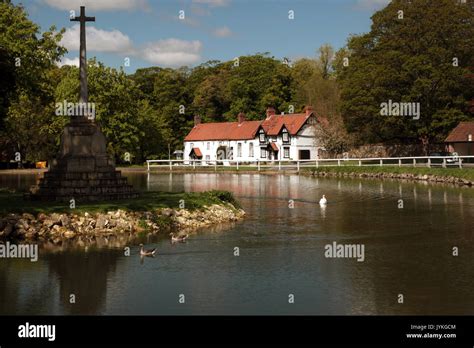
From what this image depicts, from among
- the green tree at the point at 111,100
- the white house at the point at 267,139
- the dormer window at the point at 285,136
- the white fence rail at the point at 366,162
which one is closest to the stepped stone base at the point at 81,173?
the white fence rail at the point at 366,162

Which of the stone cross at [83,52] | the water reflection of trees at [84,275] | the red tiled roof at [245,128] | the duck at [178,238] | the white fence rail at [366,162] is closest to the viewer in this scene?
the water reflection of trees at [84,275]

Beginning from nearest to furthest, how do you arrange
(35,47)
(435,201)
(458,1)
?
(435,201)
(35,47)
(458,1)

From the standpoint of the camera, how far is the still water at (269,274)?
1566 cm

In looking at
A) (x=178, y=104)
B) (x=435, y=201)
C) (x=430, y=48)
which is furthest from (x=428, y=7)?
(x=178, y=104)

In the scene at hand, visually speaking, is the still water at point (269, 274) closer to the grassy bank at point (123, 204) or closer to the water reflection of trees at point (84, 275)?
the water reflection of trees at point (84, 275)

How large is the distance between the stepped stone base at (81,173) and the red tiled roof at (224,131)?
2763 inches

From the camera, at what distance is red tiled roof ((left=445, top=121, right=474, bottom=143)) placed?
7119cm

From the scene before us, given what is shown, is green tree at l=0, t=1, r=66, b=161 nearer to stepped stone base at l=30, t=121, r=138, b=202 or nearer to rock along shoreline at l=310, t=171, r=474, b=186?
stepped stone base at l=30, t=121, r=138, b=202

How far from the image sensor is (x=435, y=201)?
134 ft

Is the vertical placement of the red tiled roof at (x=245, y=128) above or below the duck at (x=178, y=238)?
above

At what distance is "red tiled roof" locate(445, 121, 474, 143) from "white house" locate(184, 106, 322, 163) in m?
29.4
